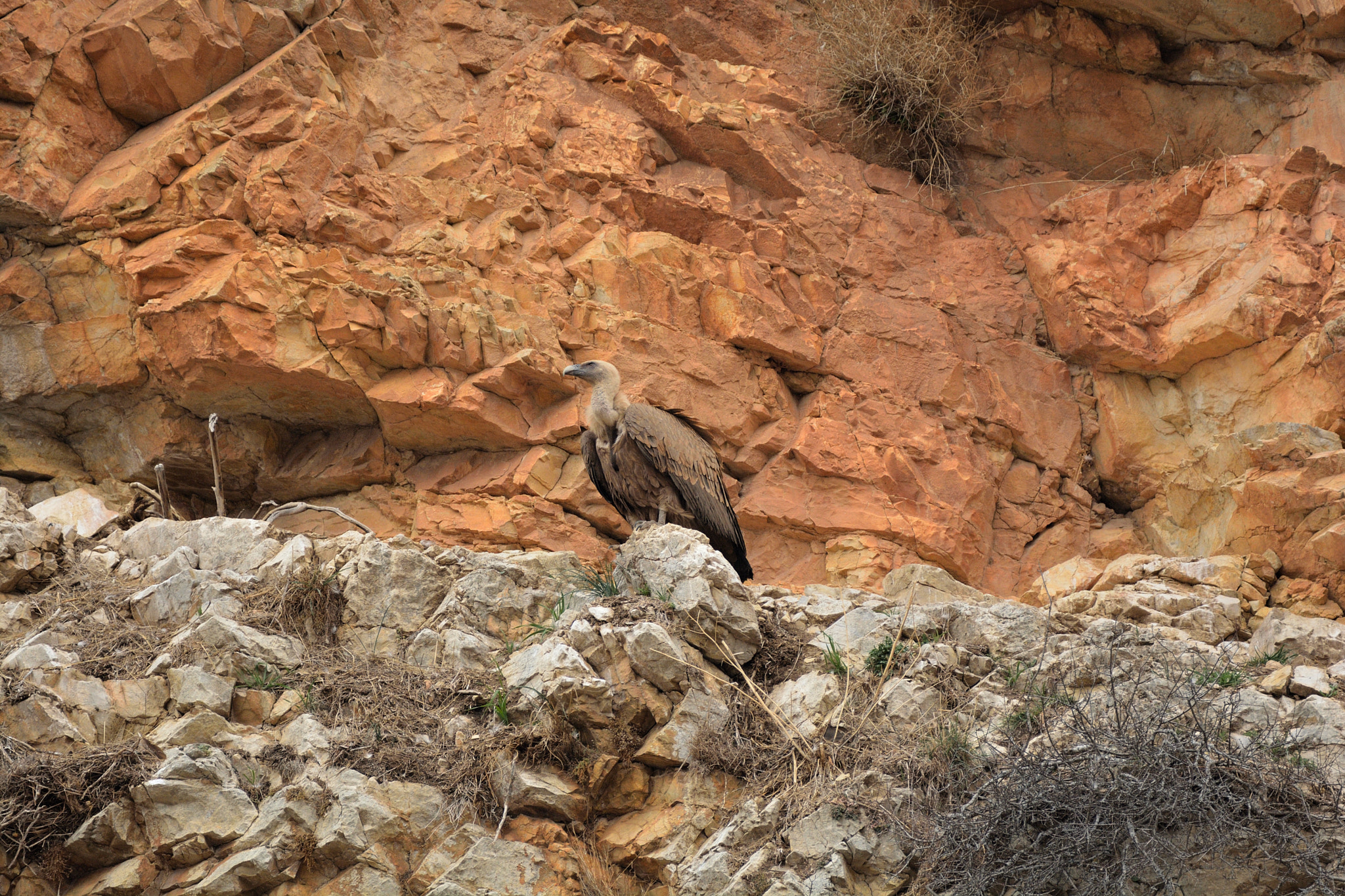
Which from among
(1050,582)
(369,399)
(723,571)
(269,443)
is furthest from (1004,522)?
(269,443)

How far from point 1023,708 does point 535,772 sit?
2.37m

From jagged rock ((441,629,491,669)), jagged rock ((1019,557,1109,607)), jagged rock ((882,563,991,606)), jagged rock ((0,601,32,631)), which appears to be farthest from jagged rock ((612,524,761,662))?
jagged rock ((0,601,32,631))

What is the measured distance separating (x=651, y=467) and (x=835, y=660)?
8.25 ft

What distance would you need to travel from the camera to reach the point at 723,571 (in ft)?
21.8

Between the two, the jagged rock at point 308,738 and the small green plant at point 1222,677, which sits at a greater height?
the small green plant at point 1222,677

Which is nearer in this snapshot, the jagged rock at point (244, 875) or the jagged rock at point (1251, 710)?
the jagged rock at point (244, 875)

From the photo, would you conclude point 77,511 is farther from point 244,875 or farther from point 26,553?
point 244,875

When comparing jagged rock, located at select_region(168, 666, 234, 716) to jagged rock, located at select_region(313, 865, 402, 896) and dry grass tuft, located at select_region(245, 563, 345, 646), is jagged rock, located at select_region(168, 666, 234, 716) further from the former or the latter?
jagged rock, located at select_region(313, 865, 402, 896)

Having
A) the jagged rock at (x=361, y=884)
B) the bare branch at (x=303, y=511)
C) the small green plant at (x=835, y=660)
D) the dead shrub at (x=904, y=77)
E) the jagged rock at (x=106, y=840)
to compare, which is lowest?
the bare branch at (x=303, y=511)

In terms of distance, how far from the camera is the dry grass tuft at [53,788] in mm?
5230

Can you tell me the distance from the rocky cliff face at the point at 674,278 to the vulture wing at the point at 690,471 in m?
1.03

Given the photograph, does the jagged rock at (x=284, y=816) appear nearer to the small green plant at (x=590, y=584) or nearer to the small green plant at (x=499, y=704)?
the small green plant at (x=499, y=704)

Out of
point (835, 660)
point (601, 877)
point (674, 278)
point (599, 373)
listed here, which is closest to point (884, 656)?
point (835, 660)

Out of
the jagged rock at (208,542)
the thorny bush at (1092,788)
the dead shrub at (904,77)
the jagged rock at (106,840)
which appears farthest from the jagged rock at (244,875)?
the dead shrub at (904,77)
